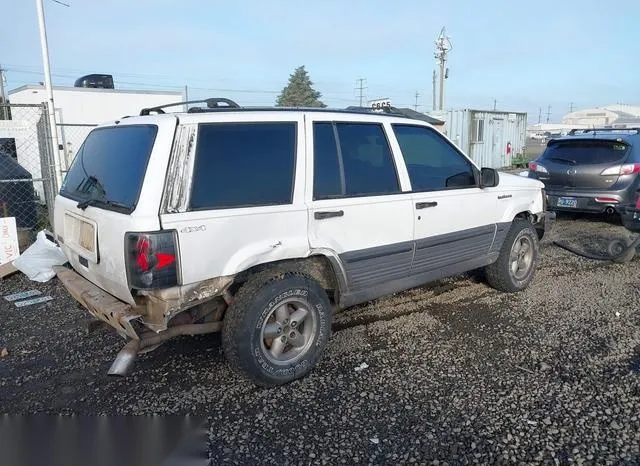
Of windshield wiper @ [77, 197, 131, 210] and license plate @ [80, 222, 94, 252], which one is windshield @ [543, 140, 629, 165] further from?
license plate @ [80, 222, 94, 252]

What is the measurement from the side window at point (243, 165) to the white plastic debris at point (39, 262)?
3659 mm

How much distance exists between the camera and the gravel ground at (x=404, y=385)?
276 cm

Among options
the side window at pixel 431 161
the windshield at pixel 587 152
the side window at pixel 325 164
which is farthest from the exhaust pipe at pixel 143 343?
the windshield at pixel 587 152

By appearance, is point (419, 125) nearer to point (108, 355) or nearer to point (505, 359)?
point (505, 359)

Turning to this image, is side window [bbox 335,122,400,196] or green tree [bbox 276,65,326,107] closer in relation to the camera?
side window [bbox 335,122,400,196]

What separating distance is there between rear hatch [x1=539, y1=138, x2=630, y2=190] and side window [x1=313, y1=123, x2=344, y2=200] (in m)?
6.14

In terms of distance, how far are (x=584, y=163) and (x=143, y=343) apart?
7.76 m

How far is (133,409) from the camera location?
3170 millimetres

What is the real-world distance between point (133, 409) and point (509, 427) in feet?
7.74

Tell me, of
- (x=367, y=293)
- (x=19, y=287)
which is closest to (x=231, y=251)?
(x=367, y=293)

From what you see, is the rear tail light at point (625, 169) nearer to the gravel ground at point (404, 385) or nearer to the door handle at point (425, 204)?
the gravel ground at point (404, 385)

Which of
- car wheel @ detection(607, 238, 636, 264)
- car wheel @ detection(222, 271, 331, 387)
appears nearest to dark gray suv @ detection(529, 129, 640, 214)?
car wheel @ detection(607, 238, 636, 264)

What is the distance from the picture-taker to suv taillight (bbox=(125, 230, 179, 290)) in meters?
2.82

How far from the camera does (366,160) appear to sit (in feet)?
12.8
